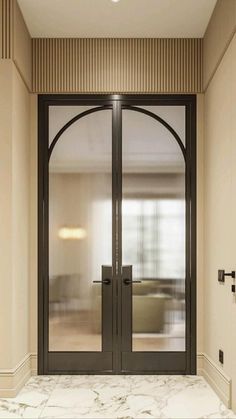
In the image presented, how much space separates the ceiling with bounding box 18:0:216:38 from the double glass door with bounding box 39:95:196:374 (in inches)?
21.8

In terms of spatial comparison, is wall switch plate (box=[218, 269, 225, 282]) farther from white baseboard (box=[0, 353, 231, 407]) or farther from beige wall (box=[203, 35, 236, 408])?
white baseboard (box=[0, 353, 231, 407])

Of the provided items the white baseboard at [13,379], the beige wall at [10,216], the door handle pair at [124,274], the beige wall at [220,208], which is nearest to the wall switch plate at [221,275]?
the beige wall at [220,208]

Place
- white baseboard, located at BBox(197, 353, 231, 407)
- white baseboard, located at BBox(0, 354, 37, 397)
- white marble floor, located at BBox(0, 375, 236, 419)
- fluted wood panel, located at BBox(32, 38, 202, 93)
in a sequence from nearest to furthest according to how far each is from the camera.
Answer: white marble floor, located at BBox(0, 375, 236, 419), white baseboard, located at BBox(197, 353, 231, 407), white baseboard, located at BBox(0, 354, 37, 397), fluted wood panel, located at BBox(32, 38, 202, 93)

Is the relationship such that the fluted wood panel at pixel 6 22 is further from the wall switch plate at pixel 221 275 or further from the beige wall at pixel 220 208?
the wall switch plate at pixel 221 275

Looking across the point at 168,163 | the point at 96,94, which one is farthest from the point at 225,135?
the point at 96,94

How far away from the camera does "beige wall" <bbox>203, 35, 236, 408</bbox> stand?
4.14 metres

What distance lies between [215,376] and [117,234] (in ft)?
4.88

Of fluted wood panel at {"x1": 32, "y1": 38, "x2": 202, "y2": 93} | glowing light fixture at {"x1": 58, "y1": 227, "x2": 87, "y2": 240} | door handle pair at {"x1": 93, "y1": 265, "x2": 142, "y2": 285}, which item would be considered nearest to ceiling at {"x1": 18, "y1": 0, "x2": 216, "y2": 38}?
fluted wood panel at {"x1": 32, "y1": 38, "x2": 202, "y2": 93}

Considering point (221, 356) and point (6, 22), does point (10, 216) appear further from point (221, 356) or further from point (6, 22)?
point (221, 356)

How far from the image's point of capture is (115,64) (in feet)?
17.3

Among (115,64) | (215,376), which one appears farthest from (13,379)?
(115,64)

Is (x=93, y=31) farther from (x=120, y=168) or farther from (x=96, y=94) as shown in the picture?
(x=120, y=168)

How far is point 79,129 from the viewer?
17.6ft

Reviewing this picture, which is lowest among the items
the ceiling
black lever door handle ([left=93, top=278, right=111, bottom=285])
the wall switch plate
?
black lever door handle ([left=93, top=278, right=111, bottom=285])
